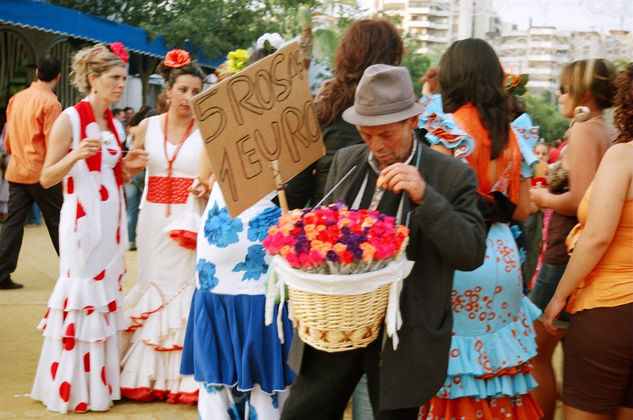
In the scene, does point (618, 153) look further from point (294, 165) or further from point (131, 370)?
point (131, 370)

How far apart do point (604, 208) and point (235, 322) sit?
201 cm

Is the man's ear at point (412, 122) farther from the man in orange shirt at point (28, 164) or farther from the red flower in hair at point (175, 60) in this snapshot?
the man in orange shirt at point (28, 164)

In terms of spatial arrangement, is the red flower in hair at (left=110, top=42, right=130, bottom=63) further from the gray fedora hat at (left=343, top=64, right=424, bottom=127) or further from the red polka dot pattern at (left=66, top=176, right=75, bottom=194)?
the gray fedora hat at (left=343, top=64, right=424, bottom=127)

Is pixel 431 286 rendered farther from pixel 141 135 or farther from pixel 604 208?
pixel 141 135

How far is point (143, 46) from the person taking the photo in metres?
15.8

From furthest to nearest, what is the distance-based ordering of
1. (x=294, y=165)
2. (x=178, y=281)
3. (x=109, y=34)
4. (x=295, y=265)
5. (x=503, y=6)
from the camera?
(x=109, y=34) < (x=503, y=6) < (x=178, y=281) < (x=294, y=165) < (x=295, y=265)

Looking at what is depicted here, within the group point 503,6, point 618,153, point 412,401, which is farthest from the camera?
point 503,6

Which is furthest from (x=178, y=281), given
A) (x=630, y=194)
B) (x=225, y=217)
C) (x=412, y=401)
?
(x=630, y=194)

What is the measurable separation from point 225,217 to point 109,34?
11.2m

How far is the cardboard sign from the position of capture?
314cm

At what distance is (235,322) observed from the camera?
4195mm

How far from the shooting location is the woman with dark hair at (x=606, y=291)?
312 centimetres

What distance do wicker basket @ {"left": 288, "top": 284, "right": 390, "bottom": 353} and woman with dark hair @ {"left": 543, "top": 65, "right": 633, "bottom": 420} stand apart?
109 centimetres

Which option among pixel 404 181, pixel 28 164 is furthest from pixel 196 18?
pixel 404 181
